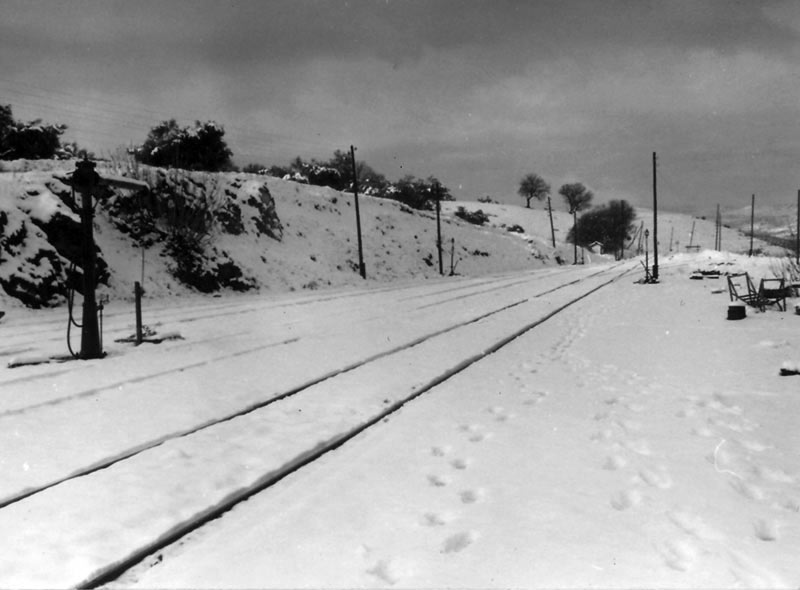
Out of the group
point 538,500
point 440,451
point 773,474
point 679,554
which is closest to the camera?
point 679,554

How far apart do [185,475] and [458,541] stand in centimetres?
194

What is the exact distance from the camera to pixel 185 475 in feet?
11.8

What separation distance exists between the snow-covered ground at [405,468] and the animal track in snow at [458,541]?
11 mm

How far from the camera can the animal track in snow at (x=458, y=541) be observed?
270 cm

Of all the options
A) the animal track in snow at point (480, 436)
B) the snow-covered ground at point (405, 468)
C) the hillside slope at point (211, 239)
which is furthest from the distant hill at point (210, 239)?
the animal track in snow at point (480, 436)

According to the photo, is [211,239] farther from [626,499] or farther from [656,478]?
[626,499]

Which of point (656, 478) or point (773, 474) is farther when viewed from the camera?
point (773, 474)

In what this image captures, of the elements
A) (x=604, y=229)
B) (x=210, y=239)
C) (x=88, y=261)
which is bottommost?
(x=88, y=261)

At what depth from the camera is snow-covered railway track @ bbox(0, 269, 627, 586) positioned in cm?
265

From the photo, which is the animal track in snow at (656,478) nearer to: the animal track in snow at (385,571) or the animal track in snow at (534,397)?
the animal track in snow at (534,397)

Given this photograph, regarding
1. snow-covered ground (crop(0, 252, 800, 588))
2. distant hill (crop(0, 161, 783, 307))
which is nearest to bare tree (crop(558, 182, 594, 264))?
distant hill (crop(0, 161, 783, 307))

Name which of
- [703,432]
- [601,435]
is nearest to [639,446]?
[601,435]

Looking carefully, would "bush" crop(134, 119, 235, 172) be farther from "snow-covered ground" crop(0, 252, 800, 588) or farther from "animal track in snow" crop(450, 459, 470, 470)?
"animal track in snow" crop(450, 459, 470, 470)

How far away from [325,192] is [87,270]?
31.1 metres
